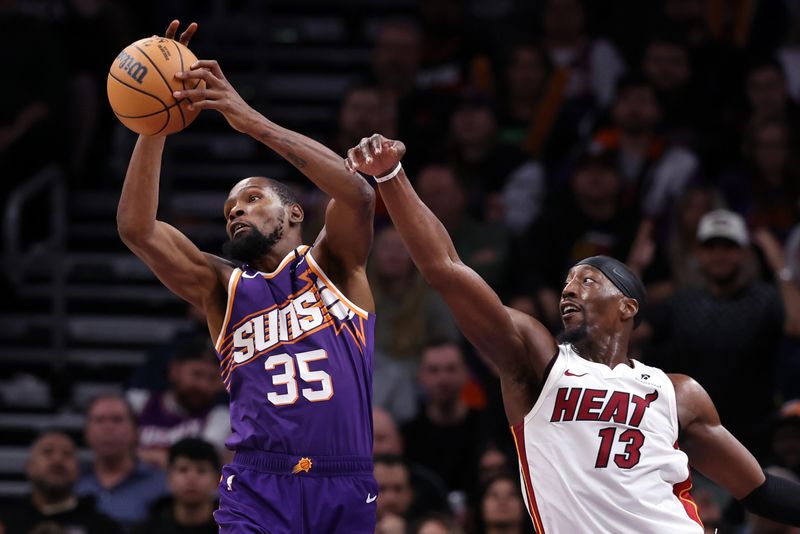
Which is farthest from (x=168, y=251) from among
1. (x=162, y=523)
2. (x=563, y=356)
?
(x=162, y=523)

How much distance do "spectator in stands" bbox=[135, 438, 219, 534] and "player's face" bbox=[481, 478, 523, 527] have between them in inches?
75.4

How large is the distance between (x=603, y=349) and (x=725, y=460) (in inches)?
34.0

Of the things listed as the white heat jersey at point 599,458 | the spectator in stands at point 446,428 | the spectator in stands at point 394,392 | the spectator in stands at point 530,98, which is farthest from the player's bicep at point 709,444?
the spectator in stands at point 530,98

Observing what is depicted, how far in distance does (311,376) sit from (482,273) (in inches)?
206

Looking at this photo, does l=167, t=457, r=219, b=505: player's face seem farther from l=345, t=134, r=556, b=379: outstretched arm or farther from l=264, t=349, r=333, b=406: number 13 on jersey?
l=345, t=134, r=556, b=379: outstretched arm

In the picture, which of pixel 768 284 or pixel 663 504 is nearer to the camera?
pixel 663 504

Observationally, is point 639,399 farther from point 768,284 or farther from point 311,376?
point 768,284

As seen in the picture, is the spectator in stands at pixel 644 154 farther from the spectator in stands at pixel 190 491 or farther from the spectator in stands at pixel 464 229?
the spectator in stands at pixel 190 491

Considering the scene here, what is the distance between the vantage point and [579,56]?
1330cm

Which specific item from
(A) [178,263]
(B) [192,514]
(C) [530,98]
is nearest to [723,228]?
(C) [530,98]

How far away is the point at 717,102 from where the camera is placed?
12711 mm

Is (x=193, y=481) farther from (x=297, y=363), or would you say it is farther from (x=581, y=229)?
(x=581, y=229)

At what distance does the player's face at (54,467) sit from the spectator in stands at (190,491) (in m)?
0.81

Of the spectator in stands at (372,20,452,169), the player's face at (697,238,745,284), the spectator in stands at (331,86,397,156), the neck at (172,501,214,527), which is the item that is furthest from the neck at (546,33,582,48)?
the neck at (172,501,214,527)
